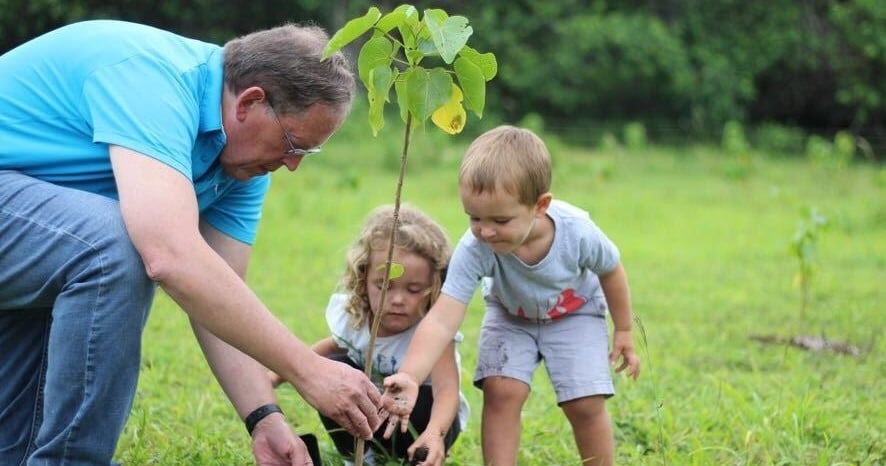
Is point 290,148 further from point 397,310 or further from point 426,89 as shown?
point 397,310

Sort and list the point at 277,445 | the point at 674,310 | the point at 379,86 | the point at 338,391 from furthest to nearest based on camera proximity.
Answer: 1. the point at 674,310
2. the point at 277,445
3. the point at 338,391
4. the point at 379,86

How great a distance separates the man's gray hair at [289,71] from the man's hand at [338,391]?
63 cm

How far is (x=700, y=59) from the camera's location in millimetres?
15906

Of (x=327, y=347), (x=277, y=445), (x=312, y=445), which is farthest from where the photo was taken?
(x=327, y=347)

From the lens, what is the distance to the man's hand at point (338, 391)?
253 cm

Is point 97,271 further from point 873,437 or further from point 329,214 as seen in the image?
point 329,214

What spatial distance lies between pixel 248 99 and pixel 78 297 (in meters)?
0.59

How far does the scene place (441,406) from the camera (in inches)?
125

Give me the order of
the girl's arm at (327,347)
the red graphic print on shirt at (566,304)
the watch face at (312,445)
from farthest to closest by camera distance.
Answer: the girl's arm at (327,347), the red graphic print on shirt at (566,304), the watch face at (312,445)

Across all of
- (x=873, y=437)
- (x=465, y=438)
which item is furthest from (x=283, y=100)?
(x=873, y=437)

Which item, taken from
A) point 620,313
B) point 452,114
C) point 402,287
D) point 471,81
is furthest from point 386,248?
point 471,81

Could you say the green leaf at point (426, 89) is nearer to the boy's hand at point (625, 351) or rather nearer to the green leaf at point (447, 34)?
the green leaf at point (447, 34)

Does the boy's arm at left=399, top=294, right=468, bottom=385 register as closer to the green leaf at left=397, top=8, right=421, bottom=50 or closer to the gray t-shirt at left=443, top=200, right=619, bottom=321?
the gray t-shirt at left=443, top=200, right=619, bottom=321

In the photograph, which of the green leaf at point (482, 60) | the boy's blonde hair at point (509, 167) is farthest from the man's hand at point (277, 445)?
the green leaf at point (482, 60)
